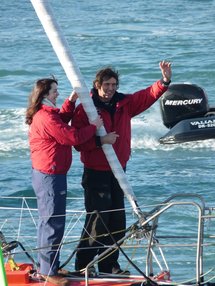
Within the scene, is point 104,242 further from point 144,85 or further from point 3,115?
point 144,85

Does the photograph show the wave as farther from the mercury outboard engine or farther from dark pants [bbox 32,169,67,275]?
dark pants [bbox 32,169,67,275]

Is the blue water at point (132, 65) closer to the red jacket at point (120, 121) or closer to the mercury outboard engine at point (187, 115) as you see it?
the mercury outboard engine at point (187, 115)

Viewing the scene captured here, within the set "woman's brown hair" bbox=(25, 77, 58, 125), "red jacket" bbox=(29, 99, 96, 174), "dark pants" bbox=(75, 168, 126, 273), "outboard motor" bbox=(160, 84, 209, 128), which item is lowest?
"dark pants" bbox=(75, 168, 126, 273)

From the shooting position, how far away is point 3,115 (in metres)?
18.4

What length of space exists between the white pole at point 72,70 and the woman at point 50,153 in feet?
0.36

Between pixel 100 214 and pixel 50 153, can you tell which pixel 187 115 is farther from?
pixel 50 153

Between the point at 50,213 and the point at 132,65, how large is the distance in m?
15.3

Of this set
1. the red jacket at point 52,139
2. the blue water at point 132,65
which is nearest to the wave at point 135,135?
the blue water at point 132,65

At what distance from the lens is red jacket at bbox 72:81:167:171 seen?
25.3 ft

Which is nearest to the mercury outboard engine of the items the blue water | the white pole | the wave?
the blue water

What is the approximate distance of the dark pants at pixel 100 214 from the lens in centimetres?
777

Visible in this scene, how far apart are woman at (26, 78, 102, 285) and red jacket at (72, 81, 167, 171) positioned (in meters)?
0.18

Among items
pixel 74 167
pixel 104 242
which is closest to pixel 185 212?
pixel 74 167

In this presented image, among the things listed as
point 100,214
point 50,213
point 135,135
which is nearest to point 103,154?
point 100,214
